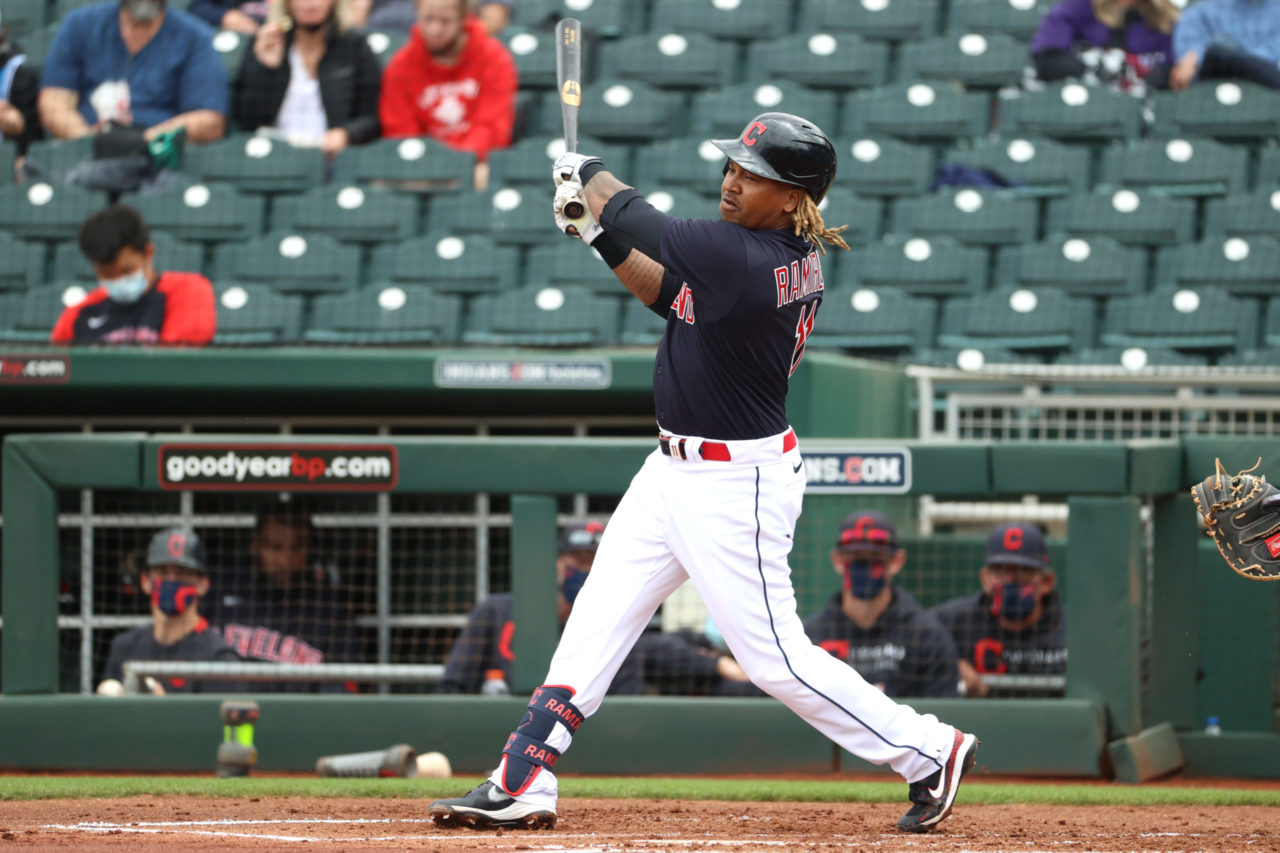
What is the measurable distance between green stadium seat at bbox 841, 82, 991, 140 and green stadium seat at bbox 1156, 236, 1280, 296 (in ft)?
5.35

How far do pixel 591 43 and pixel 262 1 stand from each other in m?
2.30

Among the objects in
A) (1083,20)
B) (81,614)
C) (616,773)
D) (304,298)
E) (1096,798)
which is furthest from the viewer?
(1083,20)

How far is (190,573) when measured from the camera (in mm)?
4926

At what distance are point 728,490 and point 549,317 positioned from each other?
3.96m

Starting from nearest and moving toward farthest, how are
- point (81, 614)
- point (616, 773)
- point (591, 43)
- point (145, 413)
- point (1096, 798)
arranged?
1. point (1096, 798)
2. point (616, 773)
3. point (81, 614)
4. point (145, 413)
5. point (591, 43)

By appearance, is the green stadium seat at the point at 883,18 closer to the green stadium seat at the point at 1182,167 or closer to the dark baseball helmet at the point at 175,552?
the green stadium seat at the point at 1182,167

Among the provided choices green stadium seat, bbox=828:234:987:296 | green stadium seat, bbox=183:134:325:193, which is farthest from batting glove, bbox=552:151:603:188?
green stadium seat, bbox=183:134:325:193

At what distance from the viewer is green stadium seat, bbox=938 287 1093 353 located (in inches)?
275

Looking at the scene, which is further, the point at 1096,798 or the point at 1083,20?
the point at 1083,20

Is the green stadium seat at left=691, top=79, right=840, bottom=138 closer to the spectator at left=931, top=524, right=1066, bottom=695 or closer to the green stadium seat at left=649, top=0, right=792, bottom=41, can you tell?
the green stadium seat at left=649, top=0, right=792, bottom=41

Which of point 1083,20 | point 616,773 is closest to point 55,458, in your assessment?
point 616,773

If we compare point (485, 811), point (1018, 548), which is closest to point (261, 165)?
point (1018, 548)

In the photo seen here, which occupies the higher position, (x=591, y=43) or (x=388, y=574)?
(x=591, y=43)

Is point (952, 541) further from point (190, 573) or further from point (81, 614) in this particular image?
point (81, 614)
